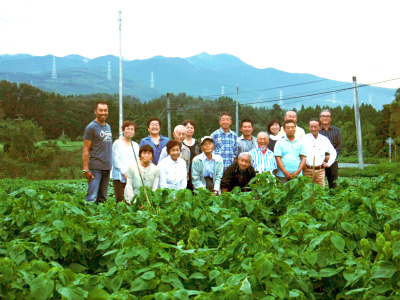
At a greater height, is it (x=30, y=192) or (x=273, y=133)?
(x=273, y=133)

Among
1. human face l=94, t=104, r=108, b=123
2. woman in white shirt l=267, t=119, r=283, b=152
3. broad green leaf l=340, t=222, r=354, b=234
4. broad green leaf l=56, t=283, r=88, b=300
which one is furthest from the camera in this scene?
woman in white shirt l=267, t=119, r=283, b=152

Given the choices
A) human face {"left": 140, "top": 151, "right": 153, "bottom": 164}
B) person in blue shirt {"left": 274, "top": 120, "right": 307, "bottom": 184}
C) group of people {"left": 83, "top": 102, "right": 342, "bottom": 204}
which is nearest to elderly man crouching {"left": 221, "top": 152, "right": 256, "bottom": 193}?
group of people {"left": 83, "top": 102, "right": 342, "bottom": 204}

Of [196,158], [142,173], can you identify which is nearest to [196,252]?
[142,173]

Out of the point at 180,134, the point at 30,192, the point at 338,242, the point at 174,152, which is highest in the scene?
the point at 180,134

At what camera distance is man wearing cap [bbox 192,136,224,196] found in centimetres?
638

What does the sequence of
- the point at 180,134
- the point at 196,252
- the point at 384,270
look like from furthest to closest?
the point at 180,134 → the point at 196,252 → the point at 384,270

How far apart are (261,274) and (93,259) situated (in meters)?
1.39

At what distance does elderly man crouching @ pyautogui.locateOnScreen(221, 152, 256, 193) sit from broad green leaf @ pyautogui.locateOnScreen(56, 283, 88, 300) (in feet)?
14.1

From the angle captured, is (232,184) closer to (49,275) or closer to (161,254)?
(161,254)

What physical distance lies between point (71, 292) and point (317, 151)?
5659mm

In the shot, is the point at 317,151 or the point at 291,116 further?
the point at 291,116

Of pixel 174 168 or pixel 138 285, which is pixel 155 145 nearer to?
pixel 174 168

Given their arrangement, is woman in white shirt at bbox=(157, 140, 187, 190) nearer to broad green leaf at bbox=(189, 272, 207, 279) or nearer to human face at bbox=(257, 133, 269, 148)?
human face at bbox=(257, 133, 269, 148)

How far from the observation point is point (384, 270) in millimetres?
2129
